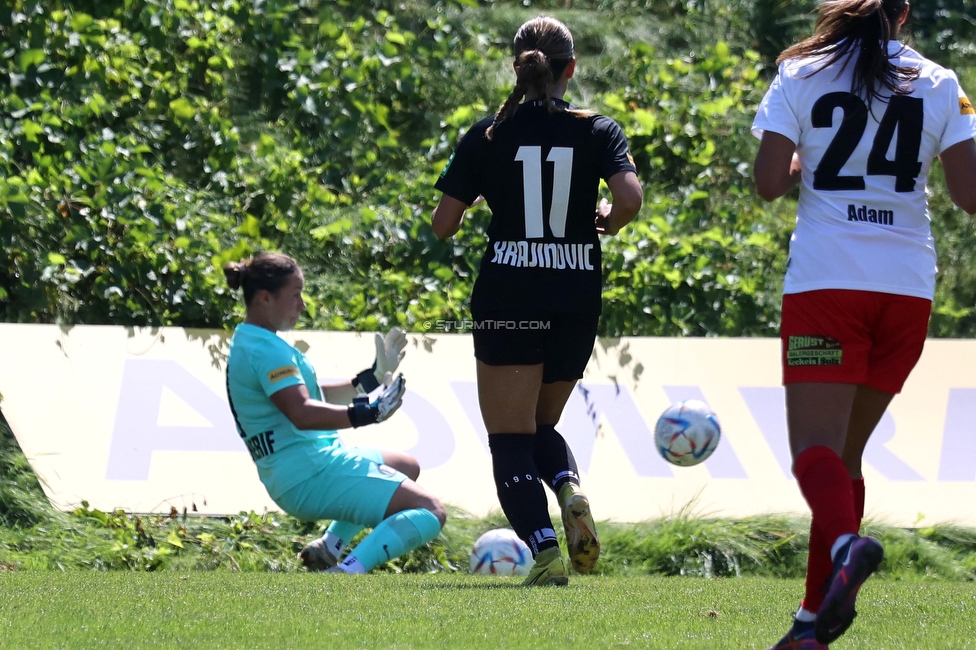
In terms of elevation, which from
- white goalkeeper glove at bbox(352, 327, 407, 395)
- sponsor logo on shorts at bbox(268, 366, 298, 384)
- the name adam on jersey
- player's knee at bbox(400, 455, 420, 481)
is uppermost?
the name adam on jersey

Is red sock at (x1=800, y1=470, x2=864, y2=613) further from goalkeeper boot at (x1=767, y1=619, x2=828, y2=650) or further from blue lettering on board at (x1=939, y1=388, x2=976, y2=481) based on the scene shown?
blue lettering on board at (x1=939, y1=388, x2=976, y2=481)

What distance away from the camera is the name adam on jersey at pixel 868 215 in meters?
3.17

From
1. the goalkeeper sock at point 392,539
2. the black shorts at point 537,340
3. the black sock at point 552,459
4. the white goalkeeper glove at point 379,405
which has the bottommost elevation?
the goalkeeper sock at point 392,539

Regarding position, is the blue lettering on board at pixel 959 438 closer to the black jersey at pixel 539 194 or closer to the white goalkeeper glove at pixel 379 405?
the black jersey at pixel 539 194

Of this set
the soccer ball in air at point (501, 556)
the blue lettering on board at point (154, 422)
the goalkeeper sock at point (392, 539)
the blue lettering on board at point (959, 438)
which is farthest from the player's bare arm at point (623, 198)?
the blue lettering on board at point (959, 438)

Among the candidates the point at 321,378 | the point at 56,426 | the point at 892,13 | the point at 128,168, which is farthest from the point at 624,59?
the point at 892,13

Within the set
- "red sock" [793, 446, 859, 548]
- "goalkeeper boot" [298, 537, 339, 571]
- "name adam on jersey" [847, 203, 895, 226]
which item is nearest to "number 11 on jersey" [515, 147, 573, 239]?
"name adam on jersey" [847, 203, 895, 226]

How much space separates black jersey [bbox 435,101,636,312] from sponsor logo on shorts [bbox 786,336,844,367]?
1.37 metres

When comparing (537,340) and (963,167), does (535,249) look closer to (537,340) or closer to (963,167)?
(537,340)

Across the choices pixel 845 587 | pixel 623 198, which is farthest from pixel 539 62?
pixel 845 587

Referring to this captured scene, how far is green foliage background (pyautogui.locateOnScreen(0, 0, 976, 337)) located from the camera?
7.80m

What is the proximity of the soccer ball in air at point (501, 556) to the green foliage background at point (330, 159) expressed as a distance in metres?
2.53

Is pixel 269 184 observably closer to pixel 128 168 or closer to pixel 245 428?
pixel 128 168

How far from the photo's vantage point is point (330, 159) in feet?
31.0
